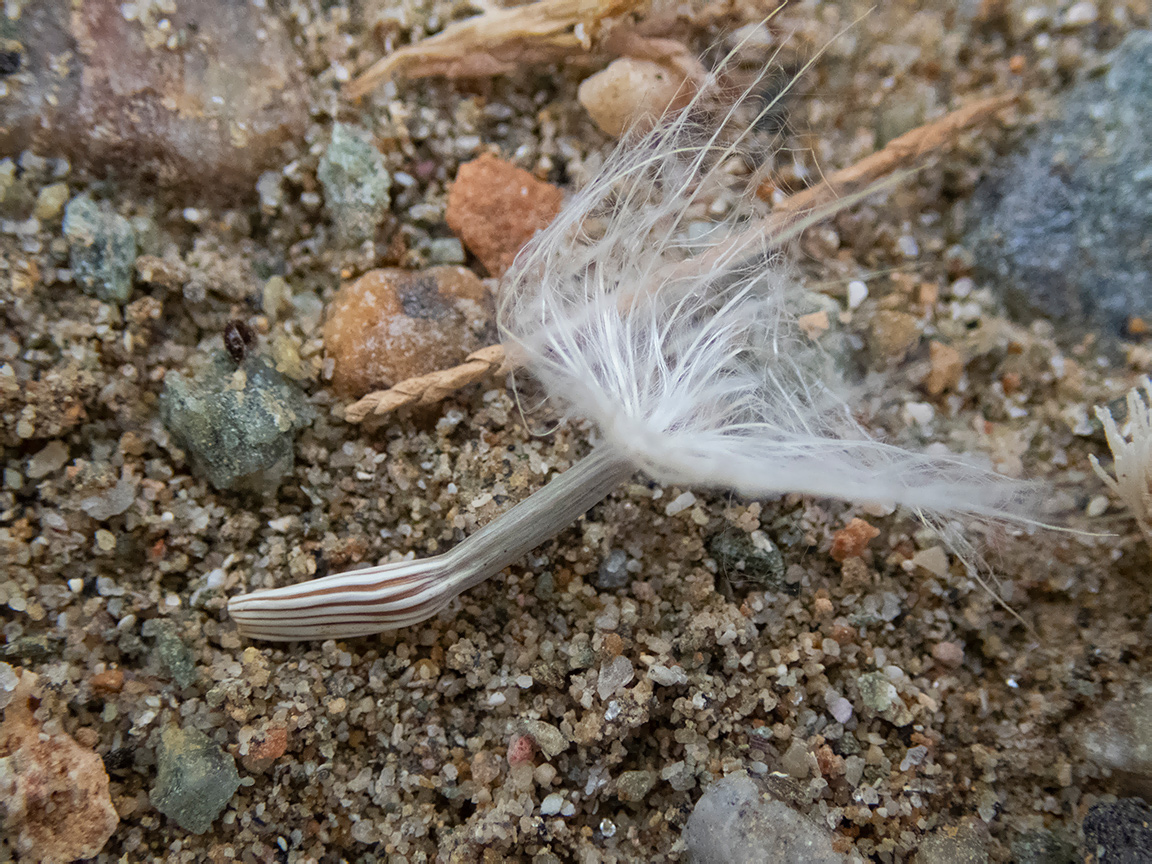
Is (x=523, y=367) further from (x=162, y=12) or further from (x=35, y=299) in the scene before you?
(x=162, y=12)

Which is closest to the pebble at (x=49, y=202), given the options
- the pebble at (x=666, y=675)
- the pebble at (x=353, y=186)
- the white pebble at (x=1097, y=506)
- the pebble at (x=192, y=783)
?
the pebble at (x=353, y=186)

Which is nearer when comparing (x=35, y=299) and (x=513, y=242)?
(x=35, y=299)

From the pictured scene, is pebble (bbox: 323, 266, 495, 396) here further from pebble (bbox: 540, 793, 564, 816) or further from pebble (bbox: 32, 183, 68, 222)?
pebble (bbox: 540, 793, 564, 816)

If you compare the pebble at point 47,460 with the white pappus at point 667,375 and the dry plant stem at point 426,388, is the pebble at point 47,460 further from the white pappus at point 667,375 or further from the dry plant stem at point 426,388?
the dry plant stem at point 426,388

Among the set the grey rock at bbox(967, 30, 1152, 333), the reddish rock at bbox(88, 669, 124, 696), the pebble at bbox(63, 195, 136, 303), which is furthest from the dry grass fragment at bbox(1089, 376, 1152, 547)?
the pebble at bbox(63, 195, 136, 303)

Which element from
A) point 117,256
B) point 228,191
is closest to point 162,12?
point 228,191

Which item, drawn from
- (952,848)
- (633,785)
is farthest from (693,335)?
(952,848)
